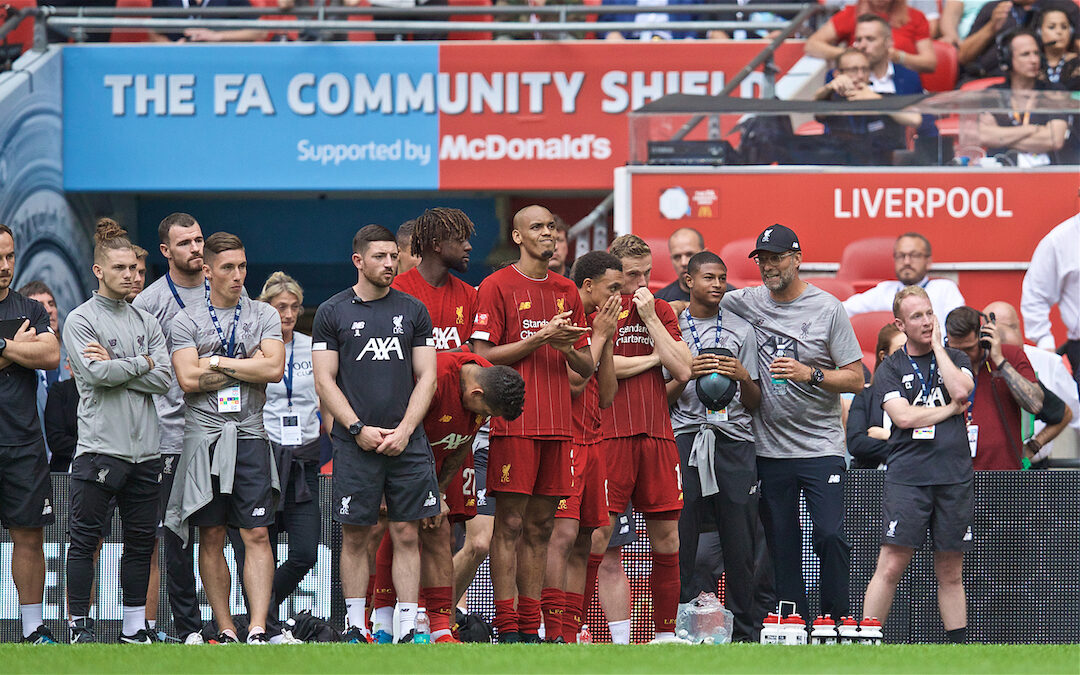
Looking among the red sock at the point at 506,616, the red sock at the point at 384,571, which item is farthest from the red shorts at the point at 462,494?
the red sock at the point at 506,616

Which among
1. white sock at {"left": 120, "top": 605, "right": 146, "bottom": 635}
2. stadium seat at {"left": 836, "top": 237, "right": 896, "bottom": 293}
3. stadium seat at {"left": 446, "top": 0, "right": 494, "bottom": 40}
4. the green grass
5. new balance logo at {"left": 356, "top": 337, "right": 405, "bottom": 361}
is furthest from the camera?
stadium seat at {"left": 446, "top": 0, "right": 494, "bottom": 40}

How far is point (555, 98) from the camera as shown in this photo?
14.1m

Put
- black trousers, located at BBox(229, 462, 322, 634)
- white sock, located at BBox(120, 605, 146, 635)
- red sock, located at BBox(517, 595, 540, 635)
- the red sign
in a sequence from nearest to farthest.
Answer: red sock, located at BBox(517, 595, 540, 635) → white sock, located at BBox(120, 605, 146, 635) → black trousers, located at BBox(229, 462, 322, 634) → the red sign

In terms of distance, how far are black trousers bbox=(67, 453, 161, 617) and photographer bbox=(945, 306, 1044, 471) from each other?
15.5 ft

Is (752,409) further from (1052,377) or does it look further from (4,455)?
(4,455)

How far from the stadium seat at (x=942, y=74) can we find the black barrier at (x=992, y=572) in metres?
6.26

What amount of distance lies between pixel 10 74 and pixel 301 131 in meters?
2.68

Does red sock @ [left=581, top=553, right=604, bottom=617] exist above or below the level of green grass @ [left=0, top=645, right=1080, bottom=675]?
above

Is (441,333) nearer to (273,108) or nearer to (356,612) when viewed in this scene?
(356,612)

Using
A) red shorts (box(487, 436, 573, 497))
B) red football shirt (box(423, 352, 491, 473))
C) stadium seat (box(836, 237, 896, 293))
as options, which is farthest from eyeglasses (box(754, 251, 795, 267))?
stadium seat (box(836, 237, 896, 293))

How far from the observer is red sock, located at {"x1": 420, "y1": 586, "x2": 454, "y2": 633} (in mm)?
6992

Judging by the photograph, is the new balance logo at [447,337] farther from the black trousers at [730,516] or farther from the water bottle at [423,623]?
the black trousers at [730,516]

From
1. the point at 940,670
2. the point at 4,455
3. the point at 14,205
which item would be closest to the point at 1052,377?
the point at 940,670

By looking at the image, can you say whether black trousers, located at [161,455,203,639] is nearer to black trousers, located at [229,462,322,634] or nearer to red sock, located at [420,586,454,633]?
black trousers, located at [229,462,322,634]
